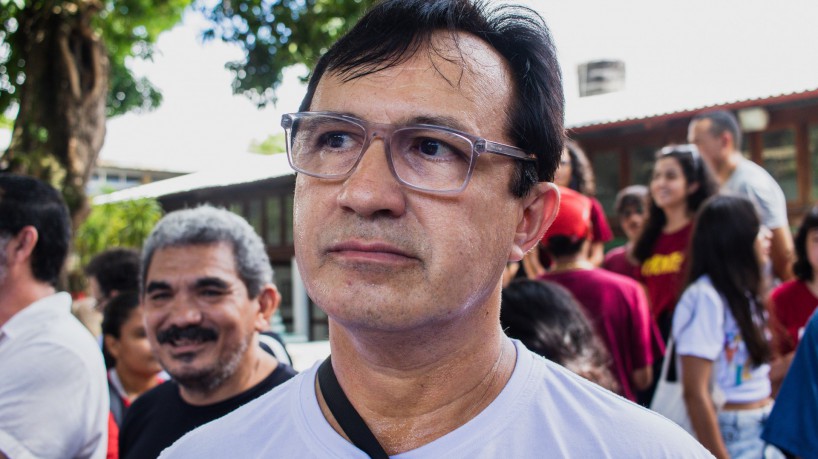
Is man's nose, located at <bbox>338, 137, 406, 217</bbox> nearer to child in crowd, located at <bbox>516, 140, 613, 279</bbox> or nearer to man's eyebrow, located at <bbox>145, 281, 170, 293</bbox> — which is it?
man's eyebrow, located at <bbox>145, 281, 170, 293</bbox>

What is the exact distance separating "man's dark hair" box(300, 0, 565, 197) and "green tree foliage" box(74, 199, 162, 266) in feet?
47.6

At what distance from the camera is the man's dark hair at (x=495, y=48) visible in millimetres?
1536

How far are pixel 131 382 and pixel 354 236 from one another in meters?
3.52

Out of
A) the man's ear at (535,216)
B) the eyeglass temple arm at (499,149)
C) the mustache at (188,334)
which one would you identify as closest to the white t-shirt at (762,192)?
the mustache at (188,334)

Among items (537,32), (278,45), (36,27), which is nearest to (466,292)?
(537,32)

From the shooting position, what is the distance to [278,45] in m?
7.70

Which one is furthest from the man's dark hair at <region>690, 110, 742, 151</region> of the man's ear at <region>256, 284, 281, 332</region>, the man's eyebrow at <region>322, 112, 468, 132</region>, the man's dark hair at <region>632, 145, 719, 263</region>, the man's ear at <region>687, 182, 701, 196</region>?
the man's eyebrow at <region>322, 112, 468, 132</region>

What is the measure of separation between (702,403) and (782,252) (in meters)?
1.94

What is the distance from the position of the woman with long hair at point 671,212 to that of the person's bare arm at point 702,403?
1027 millimetres

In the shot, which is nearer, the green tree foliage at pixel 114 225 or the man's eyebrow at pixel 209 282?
the man's eyebrow at pixel 209 282

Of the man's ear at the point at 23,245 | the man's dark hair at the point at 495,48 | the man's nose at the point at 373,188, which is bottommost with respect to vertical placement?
the man's ear at the point at 23,245

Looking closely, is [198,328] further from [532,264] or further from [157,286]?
[532,264]

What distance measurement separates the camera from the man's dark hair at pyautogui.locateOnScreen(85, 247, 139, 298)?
536cm

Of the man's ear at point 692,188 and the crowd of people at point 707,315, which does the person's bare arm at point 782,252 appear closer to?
the crowd of people at point 707,315
